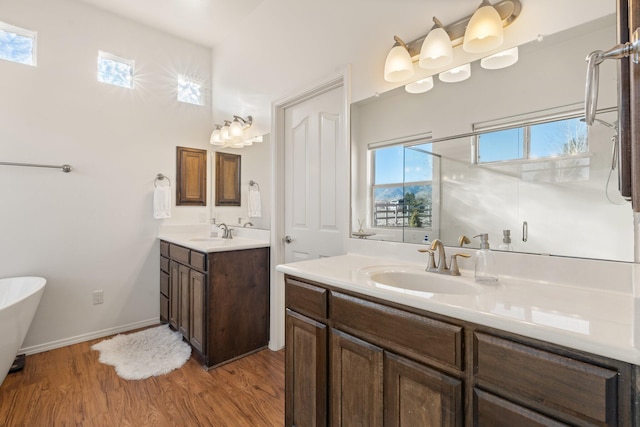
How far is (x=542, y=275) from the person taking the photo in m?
1.17

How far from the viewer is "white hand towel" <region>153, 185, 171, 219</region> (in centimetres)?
309

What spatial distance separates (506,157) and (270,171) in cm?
187

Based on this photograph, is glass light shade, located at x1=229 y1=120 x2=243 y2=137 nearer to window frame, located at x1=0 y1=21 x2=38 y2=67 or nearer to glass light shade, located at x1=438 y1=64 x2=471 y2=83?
window frame, located at x1=0 y1=21 x2=38 y2=67

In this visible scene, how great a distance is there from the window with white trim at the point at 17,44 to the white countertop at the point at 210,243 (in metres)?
1.86

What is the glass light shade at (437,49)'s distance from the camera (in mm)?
1415

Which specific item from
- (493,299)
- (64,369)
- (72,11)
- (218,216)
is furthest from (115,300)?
(493,299)

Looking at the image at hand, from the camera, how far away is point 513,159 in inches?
50.6

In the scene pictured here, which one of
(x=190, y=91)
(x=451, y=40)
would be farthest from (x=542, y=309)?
(x=190, y=91)

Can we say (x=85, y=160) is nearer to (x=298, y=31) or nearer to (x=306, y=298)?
(x=298, y=31)

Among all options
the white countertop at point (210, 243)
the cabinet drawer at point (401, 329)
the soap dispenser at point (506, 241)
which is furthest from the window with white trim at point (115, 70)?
the soap dispenser at point (506, 241)

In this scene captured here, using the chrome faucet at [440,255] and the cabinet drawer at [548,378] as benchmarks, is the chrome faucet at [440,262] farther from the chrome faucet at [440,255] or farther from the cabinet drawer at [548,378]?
the cabinet drawer at [548,378]

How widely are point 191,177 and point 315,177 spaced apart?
175 cm

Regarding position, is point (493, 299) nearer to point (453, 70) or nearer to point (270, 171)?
point (453, 70)

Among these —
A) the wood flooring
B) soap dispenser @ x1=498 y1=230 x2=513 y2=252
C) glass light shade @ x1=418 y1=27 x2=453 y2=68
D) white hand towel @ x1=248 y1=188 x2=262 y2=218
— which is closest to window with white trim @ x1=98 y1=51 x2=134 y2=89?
white hand towel @ x1=248 y1=188 x2=262 y2=218
